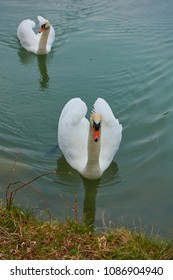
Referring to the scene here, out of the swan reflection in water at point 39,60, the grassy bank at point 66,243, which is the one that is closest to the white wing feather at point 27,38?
the swan reflection in water at point 39,60

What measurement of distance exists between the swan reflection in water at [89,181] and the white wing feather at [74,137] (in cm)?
17

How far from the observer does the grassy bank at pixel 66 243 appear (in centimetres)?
449

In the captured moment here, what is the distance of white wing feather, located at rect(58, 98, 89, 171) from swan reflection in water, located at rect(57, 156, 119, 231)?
175 mm

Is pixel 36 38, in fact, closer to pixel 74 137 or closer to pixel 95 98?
pixel 95 98

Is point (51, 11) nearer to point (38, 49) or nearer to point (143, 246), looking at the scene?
point (38, 49)

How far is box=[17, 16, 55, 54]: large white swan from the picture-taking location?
1192 centimetres

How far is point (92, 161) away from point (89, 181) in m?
0.39

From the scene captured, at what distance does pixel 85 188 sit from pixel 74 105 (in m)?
1.25

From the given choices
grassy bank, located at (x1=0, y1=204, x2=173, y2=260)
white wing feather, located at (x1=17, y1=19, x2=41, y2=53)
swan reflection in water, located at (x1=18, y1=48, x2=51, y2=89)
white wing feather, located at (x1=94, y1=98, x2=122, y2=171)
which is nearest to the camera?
grassy bank, located at (x1=0, y1=204, x2=173, y2=260)

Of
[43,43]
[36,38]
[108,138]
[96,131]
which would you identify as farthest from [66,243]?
[36,38]

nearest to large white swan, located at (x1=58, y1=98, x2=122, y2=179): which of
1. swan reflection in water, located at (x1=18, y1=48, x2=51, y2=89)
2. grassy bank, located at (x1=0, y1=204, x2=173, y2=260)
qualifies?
grassy bank, located at (x1=0, y1=204, x2=173, y2=260)

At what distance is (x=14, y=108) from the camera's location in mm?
9039

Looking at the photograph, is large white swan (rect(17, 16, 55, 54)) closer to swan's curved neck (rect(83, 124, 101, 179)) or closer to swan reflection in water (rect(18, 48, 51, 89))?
swan reflection in water (rect(18, 48, 51, 89))

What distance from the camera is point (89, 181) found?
7.38 metres
